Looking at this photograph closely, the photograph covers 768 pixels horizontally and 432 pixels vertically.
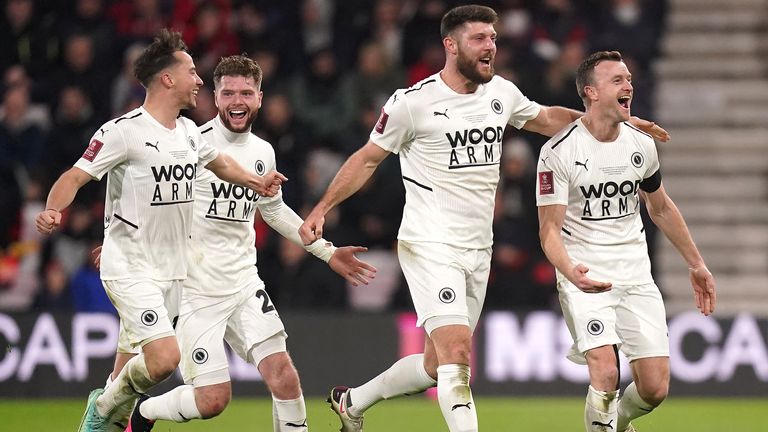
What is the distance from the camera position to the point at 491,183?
853 centimetres

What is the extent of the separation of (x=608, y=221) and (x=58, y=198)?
3.19 metres

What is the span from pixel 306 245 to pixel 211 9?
7.36 meters

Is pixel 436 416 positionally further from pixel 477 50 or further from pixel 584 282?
pixel 477 50

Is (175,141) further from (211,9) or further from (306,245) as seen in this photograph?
(211,9)

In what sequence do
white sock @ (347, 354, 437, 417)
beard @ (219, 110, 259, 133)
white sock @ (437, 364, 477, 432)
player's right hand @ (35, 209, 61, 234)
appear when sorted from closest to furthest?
player's right hand @ (35, 209, 61, 234) < white sock @ (437, 364, 477, 432) < white sock @ (347, 354, 437, 417) < beard @ (219, 110, 259, 133)

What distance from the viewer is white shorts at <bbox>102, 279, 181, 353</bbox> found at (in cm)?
841

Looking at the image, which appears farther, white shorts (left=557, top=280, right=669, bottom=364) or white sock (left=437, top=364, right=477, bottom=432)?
white shorts (left=557, top=280, right=669, bottom=364)

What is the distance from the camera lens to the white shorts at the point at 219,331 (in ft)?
29.3

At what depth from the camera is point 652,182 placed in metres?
8.91

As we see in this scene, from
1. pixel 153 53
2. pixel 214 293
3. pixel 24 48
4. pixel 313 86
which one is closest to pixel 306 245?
pixel 214 293

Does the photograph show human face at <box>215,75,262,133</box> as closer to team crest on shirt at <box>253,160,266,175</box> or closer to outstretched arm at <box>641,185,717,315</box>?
team crest on shirt at <box>253,160,266,175</box>

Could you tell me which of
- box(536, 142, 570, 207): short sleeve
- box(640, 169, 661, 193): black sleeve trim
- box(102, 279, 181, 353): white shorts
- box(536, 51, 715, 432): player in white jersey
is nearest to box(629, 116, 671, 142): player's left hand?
box(536, 51, 715, 432): player in white jersey

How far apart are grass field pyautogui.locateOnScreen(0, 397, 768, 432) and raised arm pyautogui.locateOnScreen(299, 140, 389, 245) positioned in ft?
9.58

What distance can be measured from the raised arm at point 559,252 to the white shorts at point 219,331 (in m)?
1.74
